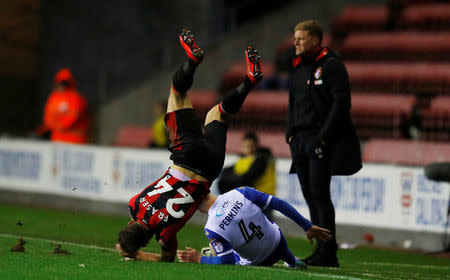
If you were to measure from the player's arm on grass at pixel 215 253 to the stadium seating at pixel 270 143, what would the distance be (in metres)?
7.89

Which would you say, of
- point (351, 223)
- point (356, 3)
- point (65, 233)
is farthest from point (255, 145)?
point (356, 3)

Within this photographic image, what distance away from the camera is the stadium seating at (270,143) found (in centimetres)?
1568

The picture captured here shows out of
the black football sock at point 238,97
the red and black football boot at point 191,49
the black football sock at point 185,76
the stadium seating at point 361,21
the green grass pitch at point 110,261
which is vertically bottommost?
the green grass pitch at point 110,261

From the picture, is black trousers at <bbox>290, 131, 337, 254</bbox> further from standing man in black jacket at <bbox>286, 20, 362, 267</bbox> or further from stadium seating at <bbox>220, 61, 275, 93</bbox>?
stadium seating at <bbox>220, 61, 275, 93</bbox>

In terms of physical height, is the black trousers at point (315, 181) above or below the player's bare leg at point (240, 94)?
below

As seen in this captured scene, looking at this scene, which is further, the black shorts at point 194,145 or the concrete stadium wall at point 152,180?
→ the concrete stadium wall at point 152,180

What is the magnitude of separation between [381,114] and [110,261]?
9.52m

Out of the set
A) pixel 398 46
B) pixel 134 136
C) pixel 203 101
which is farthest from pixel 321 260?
pixel 398 46

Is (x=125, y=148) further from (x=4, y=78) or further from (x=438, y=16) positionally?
(x=438, y=16)

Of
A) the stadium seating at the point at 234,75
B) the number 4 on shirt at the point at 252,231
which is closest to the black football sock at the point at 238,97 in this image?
the number 4 on shirt at the point at 252,231

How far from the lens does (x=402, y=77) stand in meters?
17.2

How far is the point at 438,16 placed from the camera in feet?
61.5

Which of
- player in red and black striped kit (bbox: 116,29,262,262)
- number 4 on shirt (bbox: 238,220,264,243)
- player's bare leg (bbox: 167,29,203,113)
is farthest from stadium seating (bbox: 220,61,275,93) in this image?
number 4 on shirt (bbox: 238,220,264,243)

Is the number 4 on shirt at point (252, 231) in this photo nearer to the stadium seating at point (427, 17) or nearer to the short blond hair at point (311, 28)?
the short blond hair at point (311, 28)
